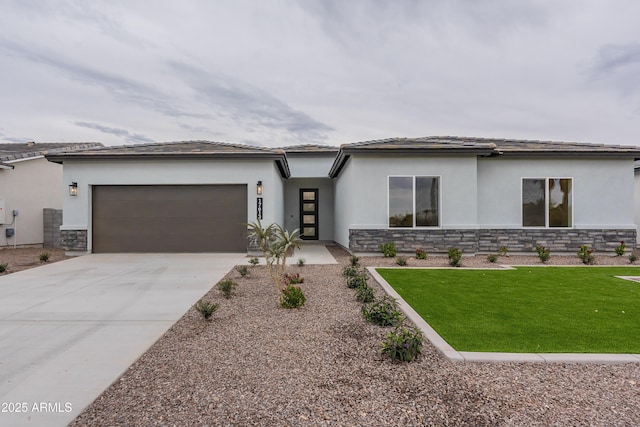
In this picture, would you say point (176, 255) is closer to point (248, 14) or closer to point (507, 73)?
point (248, 14)

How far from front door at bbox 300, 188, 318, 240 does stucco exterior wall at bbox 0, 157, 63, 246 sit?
11.4 m

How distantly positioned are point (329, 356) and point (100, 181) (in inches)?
448

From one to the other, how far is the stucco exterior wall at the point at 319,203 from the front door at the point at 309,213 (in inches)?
6.5

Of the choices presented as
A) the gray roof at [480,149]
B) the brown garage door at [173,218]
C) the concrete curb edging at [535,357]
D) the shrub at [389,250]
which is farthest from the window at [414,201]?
the concrete curb edging at [535,357]

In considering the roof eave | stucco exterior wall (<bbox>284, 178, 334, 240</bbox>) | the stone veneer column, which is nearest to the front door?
stucco exterior wall (<bbox>284, 178, 334, 240</bbox>)

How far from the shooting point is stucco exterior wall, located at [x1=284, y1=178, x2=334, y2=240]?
16672 millimetres

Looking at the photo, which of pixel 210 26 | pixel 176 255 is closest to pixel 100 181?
pixel 176 255

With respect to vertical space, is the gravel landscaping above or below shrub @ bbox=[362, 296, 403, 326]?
below

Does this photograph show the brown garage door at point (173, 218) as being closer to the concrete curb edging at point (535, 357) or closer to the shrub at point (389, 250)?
the shrub at point (389, 250)

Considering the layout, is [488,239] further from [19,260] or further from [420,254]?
[19,260]

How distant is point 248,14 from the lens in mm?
10133

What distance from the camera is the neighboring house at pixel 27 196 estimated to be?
12523mm

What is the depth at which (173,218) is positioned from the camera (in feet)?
36.8

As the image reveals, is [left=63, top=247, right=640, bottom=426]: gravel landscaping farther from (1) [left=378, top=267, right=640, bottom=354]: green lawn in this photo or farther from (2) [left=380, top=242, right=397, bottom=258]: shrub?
(2) [left=380, top=242, right=397, bottom=258]: shrub
